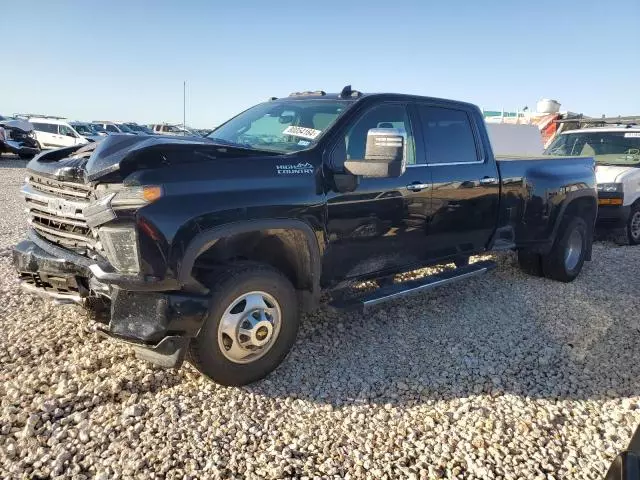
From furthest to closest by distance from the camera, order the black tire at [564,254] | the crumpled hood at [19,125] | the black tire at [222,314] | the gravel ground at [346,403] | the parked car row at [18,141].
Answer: the crumpled hood at [19,125], the parked car row at [18,141], the black tire at [564,254], the black tire at [222,314], the gravel ground at [346,403]

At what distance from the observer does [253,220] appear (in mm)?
3105

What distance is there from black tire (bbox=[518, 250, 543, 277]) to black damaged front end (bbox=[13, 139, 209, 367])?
14.4ft

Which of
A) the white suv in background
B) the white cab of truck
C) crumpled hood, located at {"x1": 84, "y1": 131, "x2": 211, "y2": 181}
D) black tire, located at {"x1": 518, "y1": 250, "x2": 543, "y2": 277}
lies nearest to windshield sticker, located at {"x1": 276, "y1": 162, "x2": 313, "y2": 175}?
crumpled hood, located at {"x1": 84, "y1": 131, "x2": 211, "y2": 181}

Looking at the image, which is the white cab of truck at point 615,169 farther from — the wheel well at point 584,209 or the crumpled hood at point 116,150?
the crumpled hood at point 116,150

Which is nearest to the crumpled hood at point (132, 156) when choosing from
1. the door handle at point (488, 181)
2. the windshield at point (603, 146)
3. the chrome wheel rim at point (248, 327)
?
the chrome wheel rim at point (248, 327)

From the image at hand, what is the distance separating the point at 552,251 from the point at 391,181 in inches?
115

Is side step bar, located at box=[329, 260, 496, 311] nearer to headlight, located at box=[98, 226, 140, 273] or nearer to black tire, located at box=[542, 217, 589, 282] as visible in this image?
black tire, located at box=[542, 217, 589, 282]

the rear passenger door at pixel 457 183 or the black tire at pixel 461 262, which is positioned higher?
the rear passenger door at pixel 457 183

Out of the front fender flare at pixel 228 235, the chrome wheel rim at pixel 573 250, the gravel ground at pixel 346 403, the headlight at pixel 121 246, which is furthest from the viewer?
the chrome wheel rim at pixel 573 250

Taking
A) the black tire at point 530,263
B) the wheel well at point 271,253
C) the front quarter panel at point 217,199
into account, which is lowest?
the black tire at point 530,263

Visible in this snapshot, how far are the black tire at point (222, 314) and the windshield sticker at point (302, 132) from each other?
1067 millimetres

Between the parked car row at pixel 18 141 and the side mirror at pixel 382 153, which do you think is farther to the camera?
the parked car row at pixel 18 141

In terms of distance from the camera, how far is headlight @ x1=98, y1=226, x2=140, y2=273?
273 centimetres

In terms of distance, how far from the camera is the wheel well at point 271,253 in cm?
320
